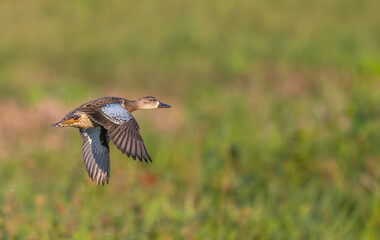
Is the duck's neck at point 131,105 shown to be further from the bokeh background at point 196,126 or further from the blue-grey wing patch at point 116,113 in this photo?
the bokeh background at point 196,126

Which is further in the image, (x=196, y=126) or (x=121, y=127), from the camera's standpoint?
(x=196, y=126)

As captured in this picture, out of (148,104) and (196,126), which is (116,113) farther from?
(196,126)

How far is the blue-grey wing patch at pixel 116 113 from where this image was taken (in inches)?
58.1

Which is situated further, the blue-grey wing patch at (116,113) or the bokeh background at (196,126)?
the bokeh background at (196,126)

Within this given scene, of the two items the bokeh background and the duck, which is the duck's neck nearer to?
the duck

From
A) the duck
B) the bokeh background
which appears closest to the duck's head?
the duck

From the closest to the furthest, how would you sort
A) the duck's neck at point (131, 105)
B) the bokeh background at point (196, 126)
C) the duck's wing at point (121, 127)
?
the duck's wing at point (121, 127) → the duck's neck at point (131, 105) → the bokeh background at point (196, 126)

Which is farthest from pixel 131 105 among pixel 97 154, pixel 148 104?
pixel 97 154

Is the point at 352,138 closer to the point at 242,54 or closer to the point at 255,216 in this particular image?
the point at 255,216

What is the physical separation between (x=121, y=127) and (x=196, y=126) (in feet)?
18.9

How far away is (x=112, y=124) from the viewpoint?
146 centimetres

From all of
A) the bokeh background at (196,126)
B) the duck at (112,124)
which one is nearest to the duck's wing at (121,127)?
the duck at (112,124)

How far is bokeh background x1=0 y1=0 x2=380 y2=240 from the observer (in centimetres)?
453

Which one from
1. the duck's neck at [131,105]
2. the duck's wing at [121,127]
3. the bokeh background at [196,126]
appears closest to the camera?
the duck's wing at [121,127]
